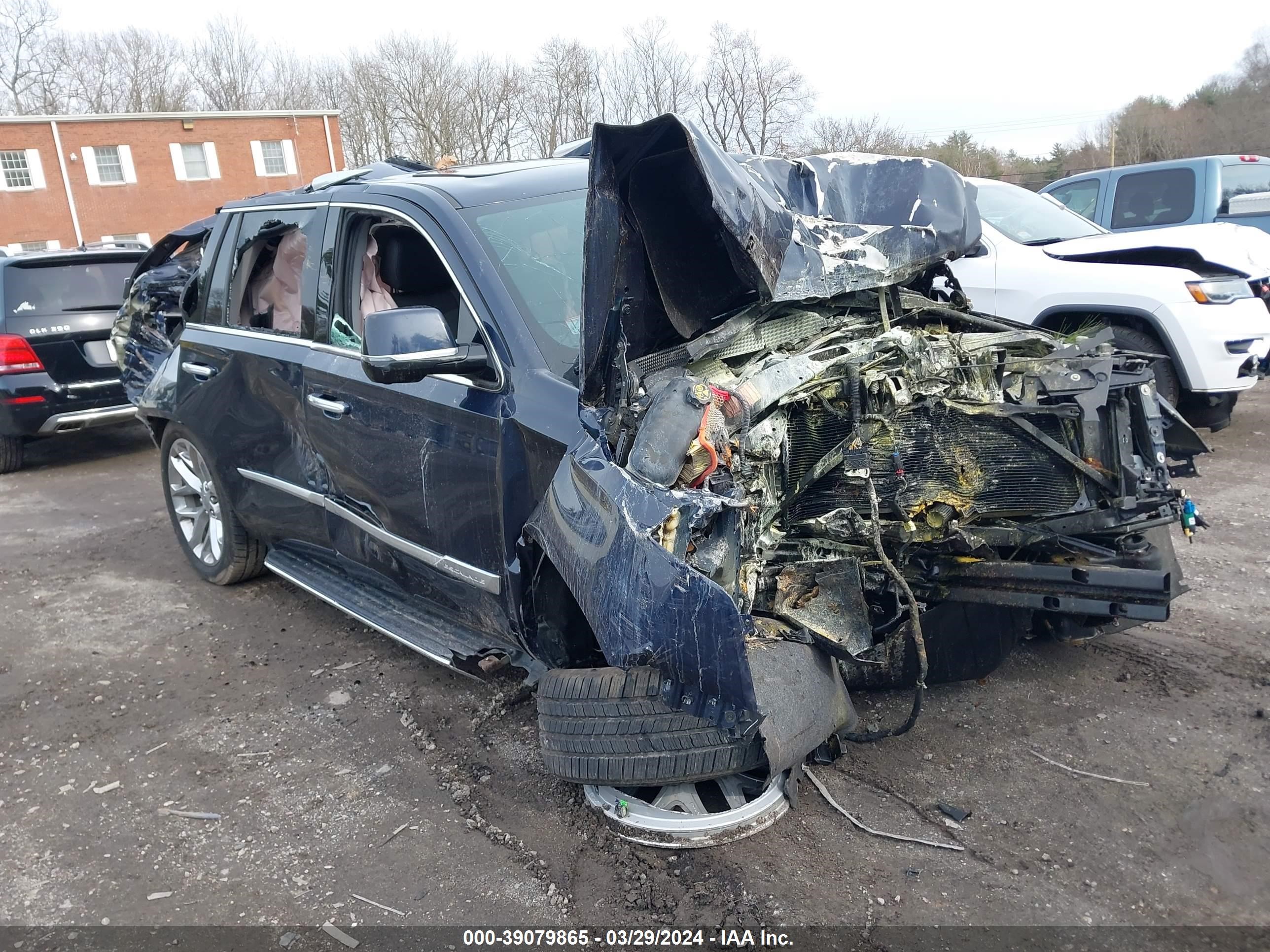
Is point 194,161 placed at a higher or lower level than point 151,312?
higher

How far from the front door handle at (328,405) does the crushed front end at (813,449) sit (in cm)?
128

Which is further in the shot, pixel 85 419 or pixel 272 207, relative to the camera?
pixel 85 419

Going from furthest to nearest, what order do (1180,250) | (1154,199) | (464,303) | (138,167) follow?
(138,167)
(1154,199)
(1180,250)
(464,303)

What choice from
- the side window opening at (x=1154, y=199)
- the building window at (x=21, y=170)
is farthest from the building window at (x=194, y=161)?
the side window opening at (x=1154, y=199)

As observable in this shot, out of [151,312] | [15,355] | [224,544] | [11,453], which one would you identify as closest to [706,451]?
[224,544]

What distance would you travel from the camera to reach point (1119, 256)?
6496 millimetres

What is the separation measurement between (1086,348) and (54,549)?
6108 mm

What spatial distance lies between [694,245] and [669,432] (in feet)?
2.35

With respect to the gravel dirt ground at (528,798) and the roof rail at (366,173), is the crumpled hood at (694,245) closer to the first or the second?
the gravel dirt ground at (528,798)

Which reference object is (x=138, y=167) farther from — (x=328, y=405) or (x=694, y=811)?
(x=694, y=811)

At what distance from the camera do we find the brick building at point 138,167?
31859 mm

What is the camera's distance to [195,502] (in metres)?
5.07

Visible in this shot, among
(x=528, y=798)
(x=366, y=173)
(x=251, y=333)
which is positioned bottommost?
(x=528, y=798)

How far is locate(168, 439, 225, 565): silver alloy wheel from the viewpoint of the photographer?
486cm
